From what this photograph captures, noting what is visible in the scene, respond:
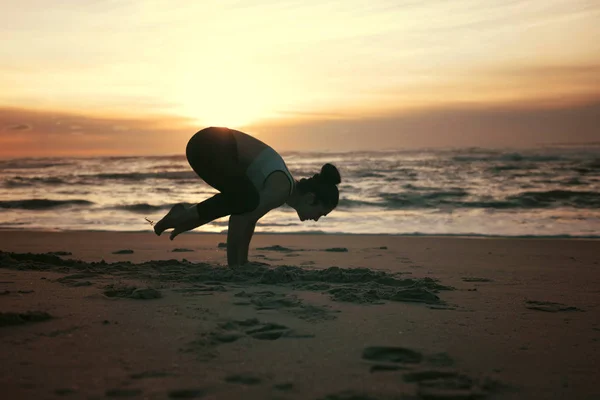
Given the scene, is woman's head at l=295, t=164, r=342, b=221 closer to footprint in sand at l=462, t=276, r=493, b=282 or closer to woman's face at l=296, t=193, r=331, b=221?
woman's face at l=296, t=193, r=331, b=221

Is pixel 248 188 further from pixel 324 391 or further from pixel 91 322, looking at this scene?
pixel 324 391

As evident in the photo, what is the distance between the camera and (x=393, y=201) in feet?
48.6

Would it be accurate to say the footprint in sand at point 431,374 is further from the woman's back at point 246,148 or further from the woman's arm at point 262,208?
the woman's back at point 246,148

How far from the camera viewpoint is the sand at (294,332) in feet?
7.66

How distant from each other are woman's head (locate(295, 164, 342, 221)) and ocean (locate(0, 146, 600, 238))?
4.37m

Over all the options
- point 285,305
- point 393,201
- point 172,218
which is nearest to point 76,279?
point 172,218

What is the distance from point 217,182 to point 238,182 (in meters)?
0.22

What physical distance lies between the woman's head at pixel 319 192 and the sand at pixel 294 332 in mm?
529

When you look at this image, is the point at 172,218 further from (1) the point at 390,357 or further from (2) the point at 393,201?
(2) the point at 393,201

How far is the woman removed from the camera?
14.8ft

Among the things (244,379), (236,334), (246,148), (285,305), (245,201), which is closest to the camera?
(244,379)

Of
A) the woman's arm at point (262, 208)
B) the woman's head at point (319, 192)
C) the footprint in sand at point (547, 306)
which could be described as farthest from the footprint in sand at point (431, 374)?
the woman's head at point (319, 192)

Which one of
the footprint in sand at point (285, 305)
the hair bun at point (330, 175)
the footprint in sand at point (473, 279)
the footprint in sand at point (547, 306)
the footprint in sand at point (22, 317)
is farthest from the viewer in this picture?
the footprint in sand at point (473, 279)

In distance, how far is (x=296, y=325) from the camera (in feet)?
10.5
